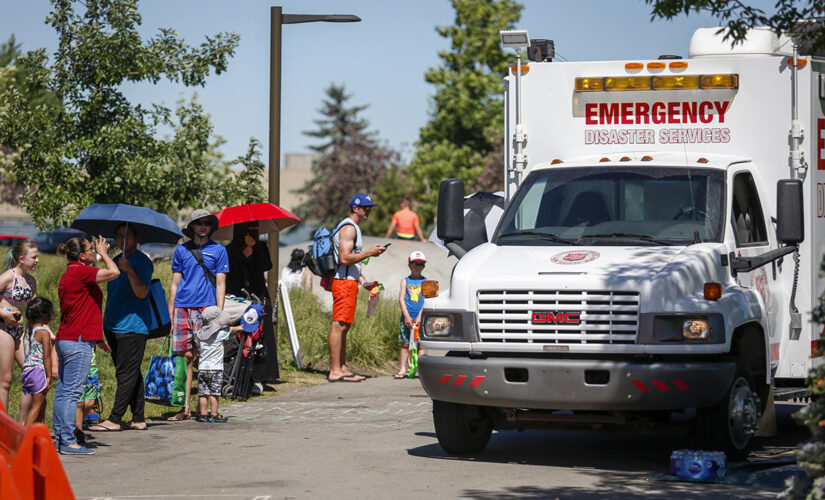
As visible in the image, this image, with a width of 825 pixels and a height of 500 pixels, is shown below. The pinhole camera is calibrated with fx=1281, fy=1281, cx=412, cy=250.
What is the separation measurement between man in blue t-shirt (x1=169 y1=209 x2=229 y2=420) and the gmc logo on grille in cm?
395

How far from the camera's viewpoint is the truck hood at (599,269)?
866 cm

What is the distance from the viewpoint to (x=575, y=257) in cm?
912

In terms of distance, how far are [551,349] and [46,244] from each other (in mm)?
49623

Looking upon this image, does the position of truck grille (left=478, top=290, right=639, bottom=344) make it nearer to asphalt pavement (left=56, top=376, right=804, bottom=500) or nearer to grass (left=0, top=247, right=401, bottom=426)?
asphalt pavement (left=56, top=376, right=804, bottom=500)

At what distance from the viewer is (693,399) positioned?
8.55 metres

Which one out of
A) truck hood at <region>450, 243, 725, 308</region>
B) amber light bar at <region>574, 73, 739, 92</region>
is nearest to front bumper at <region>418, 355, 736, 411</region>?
truck hood at <region>450, 243, 725, 308</region>

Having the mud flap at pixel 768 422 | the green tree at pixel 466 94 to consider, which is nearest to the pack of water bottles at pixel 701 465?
the mud flap at pixel 768 422

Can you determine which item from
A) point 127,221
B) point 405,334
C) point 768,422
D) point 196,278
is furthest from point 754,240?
point 405,334

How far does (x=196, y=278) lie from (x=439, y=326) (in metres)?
3.31

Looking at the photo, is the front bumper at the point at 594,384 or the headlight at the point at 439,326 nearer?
the front bumper at the point at 594,384

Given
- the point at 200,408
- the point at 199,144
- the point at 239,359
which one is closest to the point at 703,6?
the point at 200,408

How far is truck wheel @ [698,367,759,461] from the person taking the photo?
29.0 ft

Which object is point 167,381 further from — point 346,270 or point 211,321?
point 346,270

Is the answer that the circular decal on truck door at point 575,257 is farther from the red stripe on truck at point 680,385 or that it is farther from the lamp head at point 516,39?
the lamp head at point 516,39
